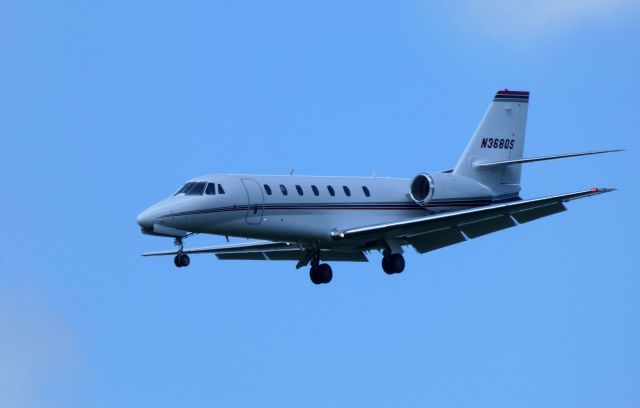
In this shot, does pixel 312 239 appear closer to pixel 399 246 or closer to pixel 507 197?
pixel 399 246

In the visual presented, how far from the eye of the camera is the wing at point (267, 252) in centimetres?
4238

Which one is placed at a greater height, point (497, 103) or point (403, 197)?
point (497, 103)

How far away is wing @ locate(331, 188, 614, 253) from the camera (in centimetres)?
3850

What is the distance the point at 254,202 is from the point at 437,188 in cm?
594

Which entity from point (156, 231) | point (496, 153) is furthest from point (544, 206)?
point (156, 231)

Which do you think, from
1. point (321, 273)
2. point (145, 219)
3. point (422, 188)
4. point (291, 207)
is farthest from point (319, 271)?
point (145, 219)

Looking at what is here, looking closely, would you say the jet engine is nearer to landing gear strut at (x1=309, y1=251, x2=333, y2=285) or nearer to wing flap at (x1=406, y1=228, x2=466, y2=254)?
wing flap at (x1=406, y1=228, x2=466, y2=254)

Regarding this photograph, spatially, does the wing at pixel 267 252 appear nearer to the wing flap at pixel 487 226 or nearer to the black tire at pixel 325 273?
the black tire at pixel 325 273

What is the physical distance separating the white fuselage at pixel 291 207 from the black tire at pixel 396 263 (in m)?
1.13

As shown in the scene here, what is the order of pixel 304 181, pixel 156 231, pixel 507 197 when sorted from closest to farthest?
pixel 156 231
pixel 304 181
pixel 507 197

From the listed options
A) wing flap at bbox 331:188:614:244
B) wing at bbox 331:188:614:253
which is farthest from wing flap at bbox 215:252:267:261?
wing flap at bbox 331:188:614:244

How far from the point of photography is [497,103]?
146ft

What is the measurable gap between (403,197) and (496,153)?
4048 mm

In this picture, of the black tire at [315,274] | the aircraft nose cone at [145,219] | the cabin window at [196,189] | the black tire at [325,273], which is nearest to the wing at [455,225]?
the black tire at [325,273]
